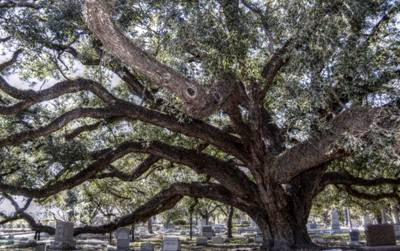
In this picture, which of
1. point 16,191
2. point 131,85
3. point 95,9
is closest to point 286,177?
point 131,85

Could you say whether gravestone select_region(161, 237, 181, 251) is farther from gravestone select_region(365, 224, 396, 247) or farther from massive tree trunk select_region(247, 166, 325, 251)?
gravestone select_region(365, 224, 396, 247)

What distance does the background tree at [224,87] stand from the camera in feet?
18.6

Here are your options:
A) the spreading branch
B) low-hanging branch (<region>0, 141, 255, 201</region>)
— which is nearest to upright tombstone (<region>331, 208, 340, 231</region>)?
low-hanging branch (<region>0, 141, 255, 201</region>)

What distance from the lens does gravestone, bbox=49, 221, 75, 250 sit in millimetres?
12906

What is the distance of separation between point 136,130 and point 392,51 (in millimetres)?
7285

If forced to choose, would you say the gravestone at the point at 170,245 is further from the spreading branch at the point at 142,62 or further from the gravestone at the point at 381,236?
the spreading branch at the point at 142,62

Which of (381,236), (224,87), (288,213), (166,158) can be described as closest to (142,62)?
(224,87)

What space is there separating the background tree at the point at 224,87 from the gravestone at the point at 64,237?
10.7ft

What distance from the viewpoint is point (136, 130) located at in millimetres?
11188

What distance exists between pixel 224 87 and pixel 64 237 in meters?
9.94

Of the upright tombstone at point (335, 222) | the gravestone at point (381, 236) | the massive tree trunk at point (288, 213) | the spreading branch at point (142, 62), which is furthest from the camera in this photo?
the upright tombstone at point (335, 222)

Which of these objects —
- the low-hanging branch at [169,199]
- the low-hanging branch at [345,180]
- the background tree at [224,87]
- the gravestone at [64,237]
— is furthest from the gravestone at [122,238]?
the low-hanging branch at [345,180]

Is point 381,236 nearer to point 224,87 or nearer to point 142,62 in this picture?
point 224,87

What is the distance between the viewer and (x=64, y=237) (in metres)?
13.1
